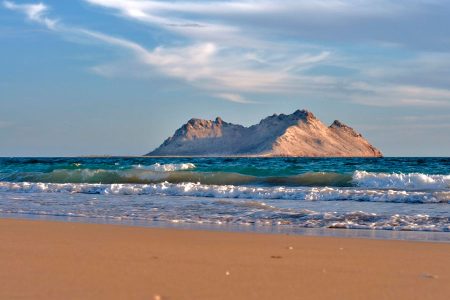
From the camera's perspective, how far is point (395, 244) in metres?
6.52

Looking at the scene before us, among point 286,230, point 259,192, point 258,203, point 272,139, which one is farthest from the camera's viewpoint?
point 272,139

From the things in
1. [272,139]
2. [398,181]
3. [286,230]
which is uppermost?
[272,139]

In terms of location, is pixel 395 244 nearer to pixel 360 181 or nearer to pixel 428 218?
pixel 428 218

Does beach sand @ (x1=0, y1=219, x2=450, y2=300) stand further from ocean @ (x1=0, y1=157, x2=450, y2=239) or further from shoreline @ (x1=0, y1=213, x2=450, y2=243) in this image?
ocean @ (x1=0, y1=157, x2=450, y2=239)

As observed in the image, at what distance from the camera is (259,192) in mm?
16406

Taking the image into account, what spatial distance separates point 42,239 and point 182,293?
10.1 feet

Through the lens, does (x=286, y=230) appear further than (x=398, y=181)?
No

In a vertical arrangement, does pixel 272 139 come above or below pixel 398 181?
above

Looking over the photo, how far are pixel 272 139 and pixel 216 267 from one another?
451 ft

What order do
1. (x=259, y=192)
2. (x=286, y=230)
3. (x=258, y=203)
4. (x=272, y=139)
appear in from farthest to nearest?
(x=272, y=139) < (x=259, y=192) < (x=258, y=203) < (x=286, y=230)

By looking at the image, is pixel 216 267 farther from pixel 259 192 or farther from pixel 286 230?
pixel 259 192

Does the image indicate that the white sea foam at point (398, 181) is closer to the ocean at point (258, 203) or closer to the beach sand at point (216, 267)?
the ocean at point (258, 203)

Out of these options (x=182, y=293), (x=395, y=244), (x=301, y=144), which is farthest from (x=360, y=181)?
(x=301, y=144)

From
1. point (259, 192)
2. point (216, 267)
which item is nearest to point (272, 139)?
point (259, 192)
